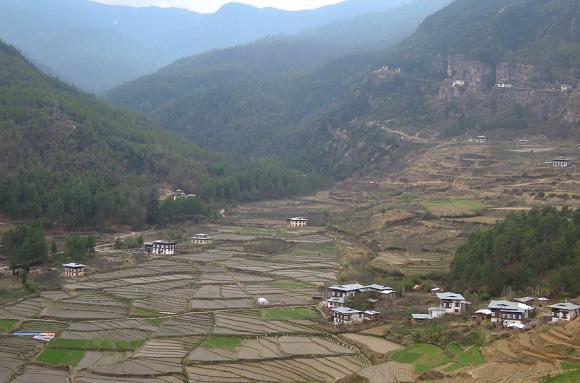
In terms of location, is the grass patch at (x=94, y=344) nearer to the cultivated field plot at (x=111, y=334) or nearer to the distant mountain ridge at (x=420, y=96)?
the cultivated field plot at (x=111, y=334)

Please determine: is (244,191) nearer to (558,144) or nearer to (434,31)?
(558,144)

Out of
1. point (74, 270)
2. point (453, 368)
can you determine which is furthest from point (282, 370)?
point (74, 270)

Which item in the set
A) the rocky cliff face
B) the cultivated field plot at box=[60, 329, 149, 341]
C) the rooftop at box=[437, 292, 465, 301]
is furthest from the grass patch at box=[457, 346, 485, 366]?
the rocky cliff face

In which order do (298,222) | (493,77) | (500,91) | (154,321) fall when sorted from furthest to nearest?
(493,77) → (500,91) → (298,222) → (154,321)

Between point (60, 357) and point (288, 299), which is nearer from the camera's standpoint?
point (60, 357)

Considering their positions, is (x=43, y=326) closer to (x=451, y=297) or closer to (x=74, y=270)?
(x=74, y=270)

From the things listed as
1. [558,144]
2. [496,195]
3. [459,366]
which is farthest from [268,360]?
[558,144]

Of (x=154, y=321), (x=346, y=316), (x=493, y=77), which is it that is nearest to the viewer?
(x=346, y=316)
